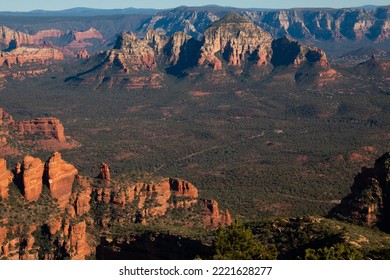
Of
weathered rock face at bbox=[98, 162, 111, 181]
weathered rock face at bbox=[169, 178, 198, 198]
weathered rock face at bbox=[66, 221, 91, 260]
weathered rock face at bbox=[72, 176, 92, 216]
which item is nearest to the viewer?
weathered rock face at bbox=[66, 221, 91, 260]

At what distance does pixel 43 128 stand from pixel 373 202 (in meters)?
110

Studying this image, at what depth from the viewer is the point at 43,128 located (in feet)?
560

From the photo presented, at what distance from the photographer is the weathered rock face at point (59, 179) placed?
278 ft

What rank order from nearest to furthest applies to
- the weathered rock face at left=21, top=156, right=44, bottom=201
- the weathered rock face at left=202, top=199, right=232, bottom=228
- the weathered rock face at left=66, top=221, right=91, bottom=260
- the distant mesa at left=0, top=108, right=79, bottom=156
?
the weathered rock face at left=66, top=221, right=91, bottom=260
the weathered rock face at left=21, top=156, right=44, bottom=201
the weathered rock face at left=202, top=199, right=232, bottom=228
the distant mesa at left=0, top=108, right=79, bottom=156

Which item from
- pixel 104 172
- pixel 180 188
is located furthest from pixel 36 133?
pixel 180 188

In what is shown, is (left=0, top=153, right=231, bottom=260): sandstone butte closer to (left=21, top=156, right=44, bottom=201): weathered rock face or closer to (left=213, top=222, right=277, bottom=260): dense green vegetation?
(left=21, top=156, right=44, bottom=201): weathered rock face

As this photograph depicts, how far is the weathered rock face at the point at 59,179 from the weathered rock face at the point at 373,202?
34446 mm

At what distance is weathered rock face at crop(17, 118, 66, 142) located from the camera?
554 feet

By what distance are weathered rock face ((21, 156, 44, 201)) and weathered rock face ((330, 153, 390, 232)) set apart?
37.7m

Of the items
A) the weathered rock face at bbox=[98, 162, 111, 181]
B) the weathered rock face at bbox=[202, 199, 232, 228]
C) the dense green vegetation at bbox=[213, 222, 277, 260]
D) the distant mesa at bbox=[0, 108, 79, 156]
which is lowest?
the distant mesa at bbox=[0, 108, 79, 156]

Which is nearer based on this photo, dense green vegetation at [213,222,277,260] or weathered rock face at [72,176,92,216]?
dense green vegetation at [213,222,277,260]

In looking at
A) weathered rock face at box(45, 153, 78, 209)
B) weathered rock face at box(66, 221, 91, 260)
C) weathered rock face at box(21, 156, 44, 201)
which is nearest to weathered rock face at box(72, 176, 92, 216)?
weathered rock face at box(45, 153, 78, 209)

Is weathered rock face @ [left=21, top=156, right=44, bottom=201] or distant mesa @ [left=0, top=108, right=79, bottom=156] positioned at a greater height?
weathered rock face @ [left=21, top=156, right=44, bottom=201]
